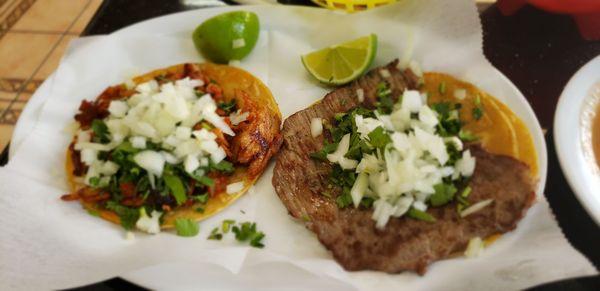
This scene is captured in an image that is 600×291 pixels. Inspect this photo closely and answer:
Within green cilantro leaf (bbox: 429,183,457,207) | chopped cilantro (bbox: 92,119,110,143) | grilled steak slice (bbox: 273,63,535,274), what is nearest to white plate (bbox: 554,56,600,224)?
grilled steak slice (bbox: 273,63,535,274)

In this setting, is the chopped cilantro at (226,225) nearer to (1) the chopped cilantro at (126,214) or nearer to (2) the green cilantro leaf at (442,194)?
(1) the chopped cilantro at (126,214)

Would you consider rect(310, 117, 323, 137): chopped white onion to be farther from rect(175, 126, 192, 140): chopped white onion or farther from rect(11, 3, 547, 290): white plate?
rect(175, 126, 192, 140): chopped white onion

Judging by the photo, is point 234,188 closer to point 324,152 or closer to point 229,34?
point 324,152

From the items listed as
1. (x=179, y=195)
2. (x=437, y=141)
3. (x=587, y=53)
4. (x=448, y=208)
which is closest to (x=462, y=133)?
(x=437, y=141)

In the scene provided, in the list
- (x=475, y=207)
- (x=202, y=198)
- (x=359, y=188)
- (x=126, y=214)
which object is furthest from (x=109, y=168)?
(x=475, y=207)

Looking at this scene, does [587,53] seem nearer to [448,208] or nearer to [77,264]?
[448,208]

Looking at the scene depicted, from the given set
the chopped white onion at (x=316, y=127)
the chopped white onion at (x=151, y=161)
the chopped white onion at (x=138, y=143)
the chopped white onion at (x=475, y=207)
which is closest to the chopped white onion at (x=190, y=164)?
the chopped white onion at (x=151, y=161)

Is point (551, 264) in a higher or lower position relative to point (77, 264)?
higher
